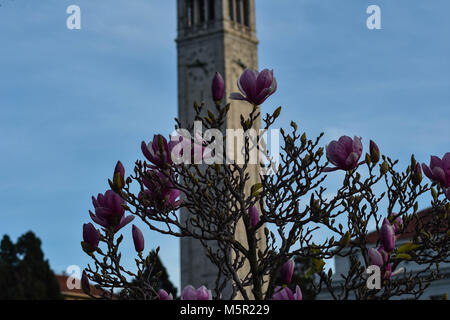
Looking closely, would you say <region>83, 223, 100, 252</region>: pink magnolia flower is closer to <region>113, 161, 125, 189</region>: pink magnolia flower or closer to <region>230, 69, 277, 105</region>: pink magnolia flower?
<region>113, 161, 125, 189</region>: pink magnolia flower

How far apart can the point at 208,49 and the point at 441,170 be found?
163 feet

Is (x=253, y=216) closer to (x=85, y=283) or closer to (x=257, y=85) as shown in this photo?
(x=257, y=85)

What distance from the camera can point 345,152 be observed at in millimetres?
4879

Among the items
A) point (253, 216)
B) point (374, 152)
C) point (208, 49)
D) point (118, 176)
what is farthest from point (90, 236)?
point (208, 49)

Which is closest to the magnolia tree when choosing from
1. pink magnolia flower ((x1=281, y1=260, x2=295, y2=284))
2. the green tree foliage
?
pink magnolia flower ((x1=281, y1=260, x2=295, y2=284))

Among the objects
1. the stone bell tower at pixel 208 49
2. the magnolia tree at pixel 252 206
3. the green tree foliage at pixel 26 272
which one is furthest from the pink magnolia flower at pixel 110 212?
the stone bell tower at pixel 208 49

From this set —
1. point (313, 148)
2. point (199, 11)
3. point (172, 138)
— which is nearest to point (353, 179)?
point (313, 148)

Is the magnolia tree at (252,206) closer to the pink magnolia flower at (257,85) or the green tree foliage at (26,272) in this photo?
the pink magnolia flower at (257,85)

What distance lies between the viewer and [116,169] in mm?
4570

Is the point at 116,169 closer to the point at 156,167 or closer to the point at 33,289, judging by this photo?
the point at 156,167

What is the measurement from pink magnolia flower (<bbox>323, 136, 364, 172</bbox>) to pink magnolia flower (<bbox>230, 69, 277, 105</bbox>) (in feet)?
1.76

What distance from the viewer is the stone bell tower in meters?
53.5

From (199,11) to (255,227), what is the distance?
5119cm
